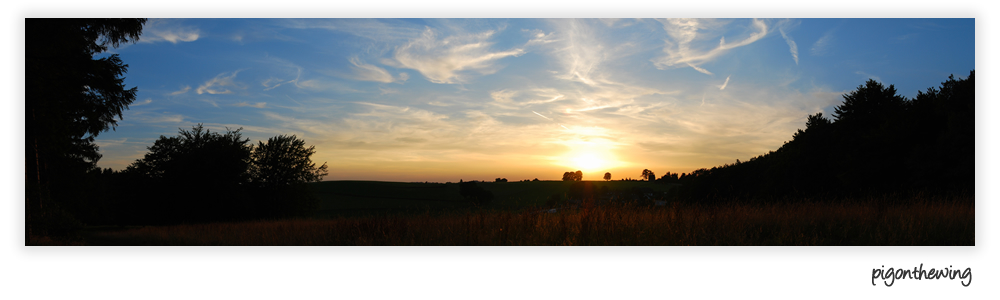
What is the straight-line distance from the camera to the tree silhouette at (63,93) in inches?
254

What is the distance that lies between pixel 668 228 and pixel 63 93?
10003 millimetres

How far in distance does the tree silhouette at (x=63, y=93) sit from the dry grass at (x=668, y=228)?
11.8ft

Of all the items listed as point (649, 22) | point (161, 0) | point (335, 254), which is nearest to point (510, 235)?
point (335, 254)

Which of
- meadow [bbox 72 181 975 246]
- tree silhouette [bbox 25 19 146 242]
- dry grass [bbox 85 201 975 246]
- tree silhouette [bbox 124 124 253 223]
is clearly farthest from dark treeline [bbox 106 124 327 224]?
dry grass [bbox 85 201 975 246]

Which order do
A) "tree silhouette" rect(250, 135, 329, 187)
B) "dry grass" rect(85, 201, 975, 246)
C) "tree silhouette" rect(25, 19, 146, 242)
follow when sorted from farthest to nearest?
"tree silhouette" rect(250, 135, 329, 187)
"tree silhouette" rect(25, 19, 146, 242)
"dry grass" rect(85, 201, 975, 246)

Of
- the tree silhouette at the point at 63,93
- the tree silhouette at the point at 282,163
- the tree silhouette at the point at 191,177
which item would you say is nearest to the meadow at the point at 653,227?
the tree silhouette at the point at 63,93

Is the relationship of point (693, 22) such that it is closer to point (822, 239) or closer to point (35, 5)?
point (822, 239)

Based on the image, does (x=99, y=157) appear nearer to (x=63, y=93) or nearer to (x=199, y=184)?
(x=63, y=93)

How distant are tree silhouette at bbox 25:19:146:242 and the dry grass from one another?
11.8 feet

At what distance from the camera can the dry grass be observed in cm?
532

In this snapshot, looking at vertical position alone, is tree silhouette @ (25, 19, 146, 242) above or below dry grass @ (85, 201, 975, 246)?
above

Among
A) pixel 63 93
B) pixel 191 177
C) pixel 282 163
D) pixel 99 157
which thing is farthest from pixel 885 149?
pixel 191 177

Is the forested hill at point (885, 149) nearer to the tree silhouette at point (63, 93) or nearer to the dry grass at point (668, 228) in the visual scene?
the dry grass at point (668, 228)

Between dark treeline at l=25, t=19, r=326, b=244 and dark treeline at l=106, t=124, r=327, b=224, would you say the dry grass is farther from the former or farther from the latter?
dark treeline at l=106, t=124, r=327, b=224
